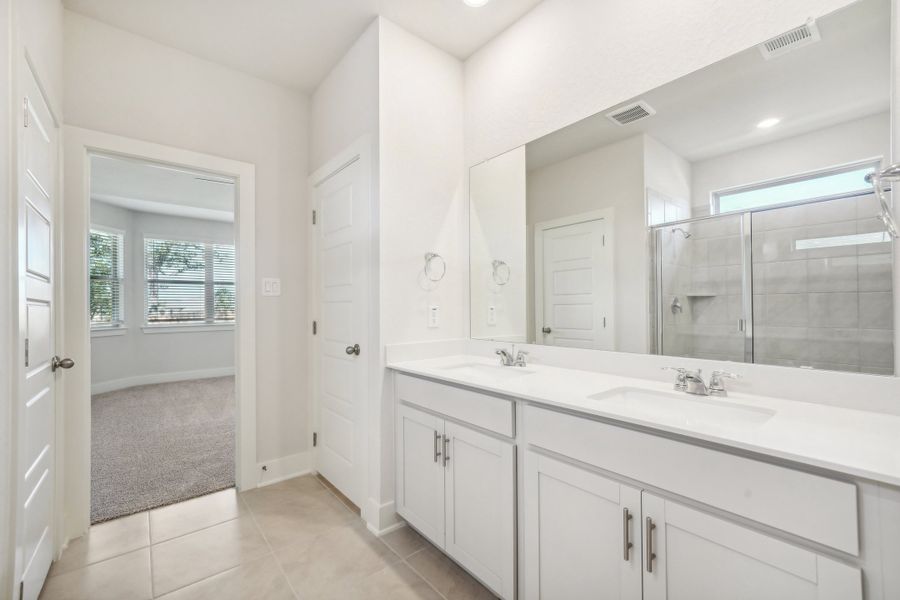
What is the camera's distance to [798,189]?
1264 mm

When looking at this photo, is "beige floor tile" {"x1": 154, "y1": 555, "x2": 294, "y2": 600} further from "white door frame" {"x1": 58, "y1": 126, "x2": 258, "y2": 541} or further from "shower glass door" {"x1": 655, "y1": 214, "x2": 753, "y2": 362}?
"shower glass door" {"x1": 655, "y1": 214, "x2": 753, "y2": 362}

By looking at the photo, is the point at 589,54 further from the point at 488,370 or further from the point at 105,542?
the point at 105,542

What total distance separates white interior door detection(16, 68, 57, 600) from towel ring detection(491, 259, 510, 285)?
1935 millimetres

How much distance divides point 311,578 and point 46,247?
5.95ft

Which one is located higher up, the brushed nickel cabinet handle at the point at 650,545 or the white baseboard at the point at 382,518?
the brushed nickel cabinet handle at the point at 650,545

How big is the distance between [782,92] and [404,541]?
2379mm

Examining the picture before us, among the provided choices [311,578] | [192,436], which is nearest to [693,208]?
[311,578]

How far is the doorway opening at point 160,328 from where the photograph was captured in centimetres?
299

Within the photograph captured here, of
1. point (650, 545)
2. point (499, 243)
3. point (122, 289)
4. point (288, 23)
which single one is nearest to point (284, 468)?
point (499, 243)

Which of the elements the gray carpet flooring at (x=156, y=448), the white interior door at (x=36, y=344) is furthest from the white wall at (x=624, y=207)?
the gray carpet flooring at (x=156, y=448)

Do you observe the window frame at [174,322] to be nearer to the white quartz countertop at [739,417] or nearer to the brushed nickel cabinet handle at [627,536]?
the white quartz countertop at [739,417]

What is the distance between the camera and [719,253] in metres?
1.43

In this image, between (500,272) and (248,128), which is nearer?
Answer: (500,272)

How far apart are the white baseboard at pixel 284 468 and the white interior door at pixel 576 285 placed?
1.89 meters
